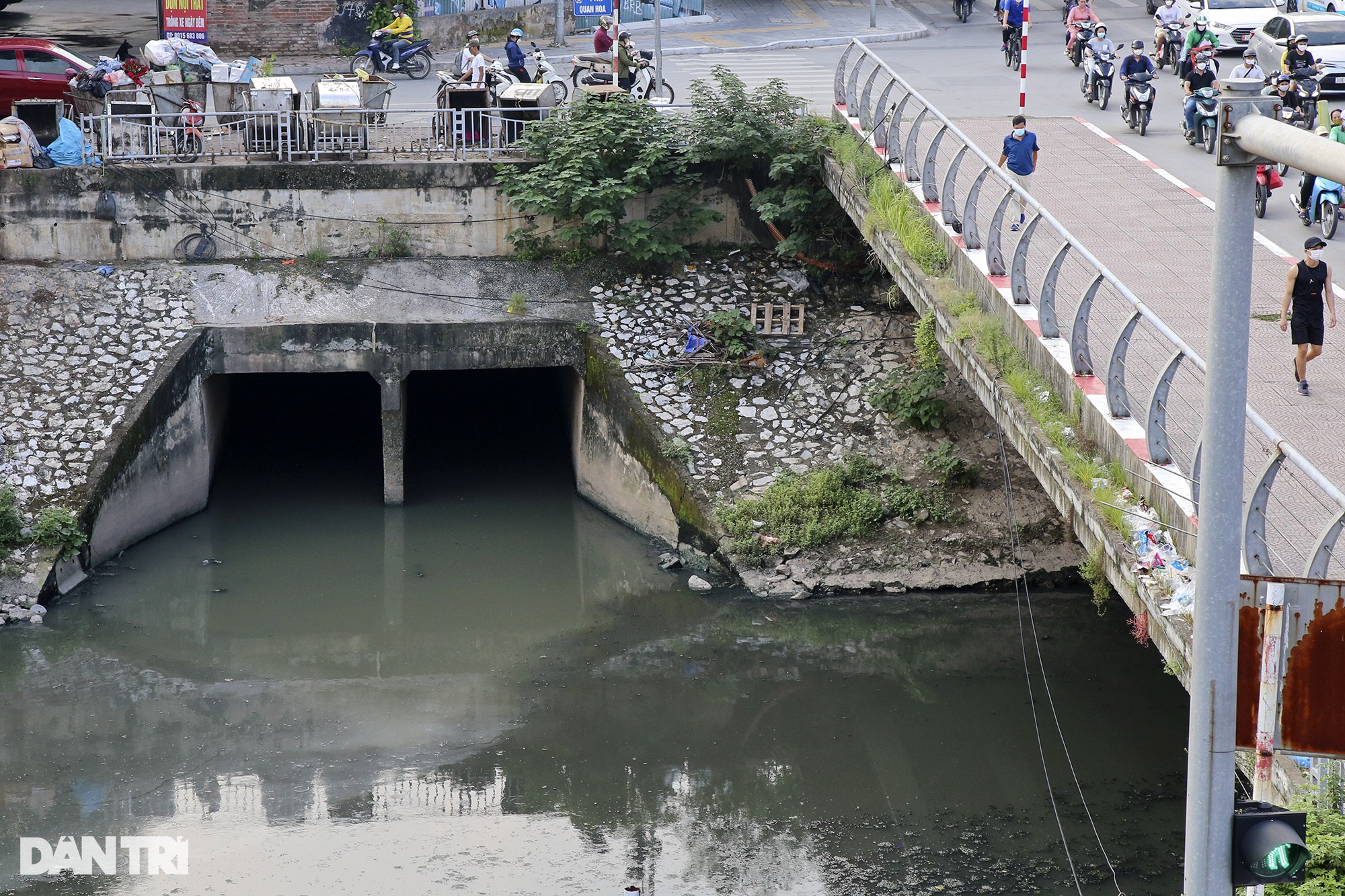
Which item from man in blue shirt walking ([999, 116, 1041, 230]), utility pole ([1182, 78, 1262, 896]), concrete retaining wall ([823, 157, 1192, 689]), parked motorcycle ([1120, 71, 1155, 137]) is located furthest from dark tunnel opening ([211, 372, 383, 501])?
utility pole ([1182, 78, 1262, 896])

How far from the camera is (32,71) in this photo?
21953mm

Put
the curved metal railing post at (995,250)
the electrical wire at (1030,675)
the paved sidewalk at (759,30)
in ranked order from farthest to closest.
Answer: the paved sidewalk at (759,30)
the curved metal railing post at (995,250)
the electrical wire at (1030,675)

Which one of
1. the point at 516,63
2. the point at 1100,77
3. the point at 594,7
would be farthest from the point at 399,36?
the point at 1100,77

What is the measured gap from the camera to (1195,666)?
20.1 feet

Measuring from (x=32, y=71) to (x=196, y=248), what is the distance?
16.4 feet

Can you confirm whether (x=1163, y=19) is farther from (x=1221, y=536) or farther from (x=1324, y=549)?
(x=1221, y=536)

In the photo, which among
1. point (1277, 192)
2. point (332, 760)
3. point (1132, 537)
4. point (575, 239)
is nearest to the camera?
point (1132, 537)

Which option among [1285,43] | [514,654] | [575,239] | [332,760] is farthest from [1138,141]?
[332,760]

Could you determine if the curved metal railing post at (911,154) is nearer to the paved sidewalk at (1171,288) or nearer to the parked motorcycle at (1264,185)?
the paved sidewalk at (1171,288)

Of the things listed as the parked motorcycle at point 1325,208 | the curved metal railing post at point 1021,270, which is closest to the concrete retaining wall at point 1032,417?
the curved metal railing post at point 1021,270

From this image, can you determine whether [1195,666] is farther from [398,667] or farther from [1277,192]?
[1277,192]

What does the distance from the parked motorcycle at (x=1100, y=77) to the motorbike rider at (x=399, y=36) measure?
12077mm

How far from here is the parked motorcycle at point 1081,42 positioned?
25.6 meters

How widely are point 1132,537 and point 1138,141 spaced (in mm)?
11687
